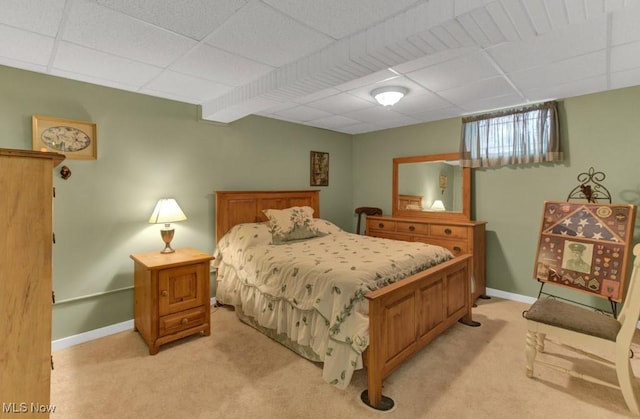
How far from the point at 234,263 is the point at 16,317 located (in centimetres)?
210

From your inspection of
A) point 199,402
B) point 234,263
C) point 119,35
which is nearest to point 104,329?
point 234,263

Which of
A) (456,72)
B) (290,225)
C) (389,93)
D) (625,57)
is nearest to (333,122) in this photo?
(389,93)

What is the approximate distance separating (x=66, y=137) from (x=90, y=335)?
181cm

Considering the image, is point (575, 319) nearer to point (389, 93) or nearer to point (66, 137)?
point (389, 93)

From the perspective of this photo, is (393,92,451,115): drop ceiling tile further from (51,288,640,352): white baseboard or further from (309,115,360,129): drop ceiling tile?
(51,288,640,352): white baseboard

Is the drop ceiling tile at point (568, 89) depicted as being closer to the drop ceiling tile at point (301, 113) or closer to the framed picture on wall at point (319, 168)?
the drop ceiling tile at point (301, 113)

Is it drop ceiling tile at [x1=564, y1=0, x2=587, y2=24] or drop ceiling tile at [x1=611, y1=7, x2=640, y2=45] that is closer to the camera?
drop ceiling tile at [x1=564, y1=0, x2=587, y2=24]

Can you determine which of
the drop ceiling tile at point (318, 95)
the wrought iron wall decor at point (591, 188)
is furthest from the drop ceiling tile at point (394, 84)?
the wrought iron wall decor at point (591, 188)

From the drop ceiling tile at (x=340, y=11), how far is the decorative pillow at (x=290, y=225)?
6.83 ft

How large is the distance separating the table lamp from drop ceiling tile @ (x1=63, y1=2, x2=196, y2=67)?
130 cm

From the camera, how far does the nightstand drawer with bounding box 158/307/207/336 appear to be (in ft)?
8.59

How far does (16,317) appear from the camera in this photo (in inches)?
48.3

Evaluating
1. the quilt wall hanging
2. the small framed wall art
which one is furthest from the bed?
the small framed wall art

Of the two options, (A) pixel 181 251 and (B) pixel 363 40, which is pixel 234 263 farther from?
(B) pixel 363 40
